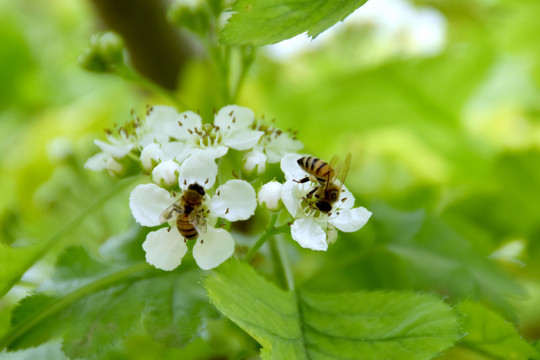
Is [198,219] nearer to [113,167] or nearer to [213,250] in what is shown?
[213,250]

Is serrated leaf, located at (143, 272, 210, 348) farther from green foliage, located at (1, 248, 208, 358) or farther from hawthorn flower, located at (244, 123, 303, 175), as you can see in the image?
hawthorn flower, located at (244, 123, 303, 175)

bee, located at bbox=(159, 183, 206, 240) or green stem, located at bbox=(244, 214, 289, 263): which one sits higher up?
bee, located at bbox=(159, 183, 206, 240)

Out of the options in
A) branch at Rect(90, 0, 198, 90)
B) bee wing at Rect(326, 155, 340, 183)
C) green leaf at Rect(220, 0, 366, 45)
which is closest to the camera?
green leaf at Rect(220, 0, 366, 45)

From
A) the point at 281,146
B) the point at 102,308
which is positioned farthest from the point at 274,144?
the point at 102,308

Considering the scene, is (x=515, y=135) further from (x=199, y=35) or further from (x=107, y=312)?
(x=107, y=312)

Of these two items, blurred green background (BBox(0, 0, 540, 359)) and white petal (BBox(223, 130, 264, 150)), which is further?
blurred green background (BBox(0, 0, 540, 359))

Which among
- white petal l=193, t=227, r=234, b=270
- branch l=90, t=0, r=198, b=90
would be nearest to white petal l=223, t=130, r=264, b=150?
white petal l=193, t=227, r=234, b=270

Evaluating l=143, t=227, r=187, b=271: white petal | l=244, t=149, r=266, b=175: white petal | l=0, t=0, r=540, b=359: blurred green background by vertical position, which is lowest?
l=0, t=0, r=540, b=359: blurred green background

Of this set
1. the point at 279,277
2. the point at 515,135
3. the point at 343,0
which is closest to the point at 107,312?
the point at 279,277

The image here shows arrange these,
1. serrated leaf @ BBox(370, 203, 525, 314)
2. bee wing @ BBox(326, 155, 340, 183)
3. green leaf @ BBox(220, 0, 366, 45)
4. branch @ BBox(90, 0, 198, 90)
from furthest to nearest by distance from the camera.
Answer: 1. branch @ BBox(90, 0, 198, 90)
2. serrated leaf @ BBox(370, 203, 525, 314)
3. bee wing @ BBox(326, 155, 340, 183)
4. green leaf @ BBox(220, 0, 366, 45)
